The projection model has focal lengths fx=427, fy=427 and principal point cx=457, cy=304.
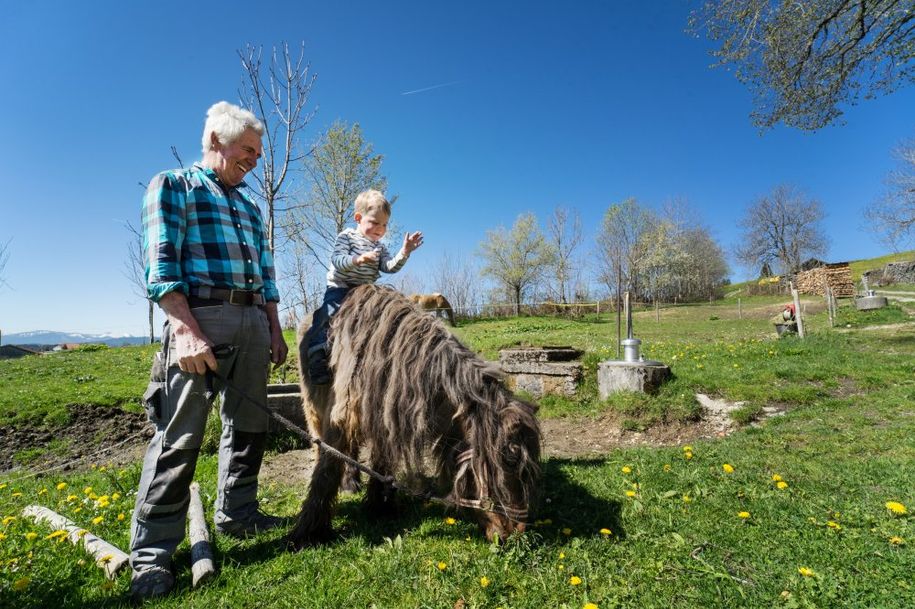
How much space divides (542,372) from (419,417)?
16.7 feet

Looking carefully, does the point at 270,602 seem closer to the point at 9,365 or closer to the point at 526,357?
the point at 526,357

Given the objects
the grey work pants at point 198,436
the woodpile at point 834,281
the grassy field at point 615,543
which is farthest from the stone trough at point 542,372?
the woodpile at point 834,281

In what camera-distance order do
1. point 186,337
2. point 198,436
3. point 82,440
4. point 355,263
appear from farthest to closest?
point 82,440, point 355,263, point 198,436, point 186,337

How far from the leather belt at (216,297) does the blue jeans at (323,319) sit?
51cm

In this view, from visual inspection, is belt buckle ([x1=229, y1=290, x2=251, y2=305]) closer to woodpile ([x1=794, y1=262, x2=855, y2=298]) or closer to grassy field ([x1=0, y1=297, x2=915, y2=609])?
grassy field ([x1=0, y1=297, x2=915, y2=609])

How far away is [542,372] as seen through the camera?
7242mm

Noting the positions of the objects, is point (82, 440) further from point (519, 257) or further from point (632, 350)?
point (519, 257)

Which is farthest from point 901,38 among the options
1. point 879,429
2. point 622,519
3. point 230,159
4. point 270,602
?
point 270,602

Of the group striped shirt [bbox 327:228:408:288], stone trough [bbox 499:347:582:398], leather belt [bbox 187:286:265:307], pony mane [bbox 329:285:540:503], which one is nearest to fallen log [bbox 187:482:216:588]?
pony mane [bbox 329:285:540:503]

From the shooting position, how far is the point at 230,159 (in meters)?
2.73

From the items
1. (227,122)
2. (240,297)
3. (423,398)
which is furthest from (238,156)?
(423,398)

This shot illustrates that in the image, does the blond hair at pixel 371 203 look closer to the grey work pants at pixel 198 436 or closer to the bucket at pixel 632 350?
the grey work pants at pixel 198 436

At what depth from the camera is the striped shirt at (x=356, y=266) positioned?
126 inches

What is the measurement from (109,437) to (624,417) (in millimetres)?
8150
